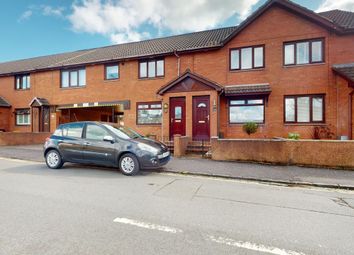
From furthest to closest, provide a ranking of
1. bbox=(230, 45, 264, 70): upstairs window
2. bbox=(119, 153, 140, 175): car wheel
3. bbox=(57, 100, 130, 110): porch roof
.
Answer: bbox=(57, 100, 130, 110): porch roof → bbox=(230, 45, 264, 70): upstairs window → bbox=(119, 153, 140, 175): car wheel

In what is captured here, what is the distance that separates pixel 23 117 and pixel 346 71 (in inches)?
934

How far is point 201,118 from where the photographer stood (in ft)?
42.8

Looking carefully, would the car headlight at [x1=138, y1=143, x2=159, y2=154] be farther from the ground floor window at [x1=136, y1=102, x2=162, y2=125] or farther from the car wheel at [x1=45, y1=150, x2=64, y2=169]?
the ground floor window at [x1=136, y1=102, x2=162, y2=125]

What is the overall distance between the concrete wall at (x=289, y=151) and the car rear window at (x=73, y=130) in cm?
548

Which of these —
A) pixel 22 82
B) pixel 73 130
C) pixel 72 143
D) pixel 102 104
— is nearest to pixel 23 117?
pixel 22 82

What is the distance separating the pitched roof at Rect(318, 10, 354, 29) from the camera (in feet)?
38.9

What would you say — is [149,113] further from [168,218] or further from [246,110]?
[168,218]

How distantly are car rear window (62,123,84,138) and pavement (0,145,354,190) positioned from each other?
11.0 feet

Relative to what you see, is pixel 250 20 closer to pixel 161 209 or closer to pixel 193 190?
pixel 193 190

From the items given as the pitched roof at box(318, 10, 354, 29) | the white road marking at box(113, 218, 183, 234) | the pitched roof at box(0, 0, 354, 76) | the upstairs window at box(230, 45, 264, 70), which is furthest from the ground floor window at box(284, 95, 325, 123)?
the white road marking at box(113, 218, 183, 234)

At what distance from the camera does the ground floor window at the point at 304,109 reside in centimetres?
1216

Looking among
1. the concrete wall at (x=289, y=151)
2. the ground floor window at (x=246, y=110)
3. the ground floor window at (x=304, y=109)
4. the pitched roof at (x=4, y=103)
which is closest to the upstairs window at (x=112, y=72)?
the ground floor window at (x=246, y=110)

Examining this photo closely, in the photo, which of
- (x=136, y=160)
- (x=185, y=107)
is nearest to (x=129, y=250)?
(x=136, y=160)

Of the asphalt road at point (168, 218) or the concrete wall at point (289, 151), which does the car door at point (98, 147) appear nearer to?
the asphalt road at point (168, 218)
